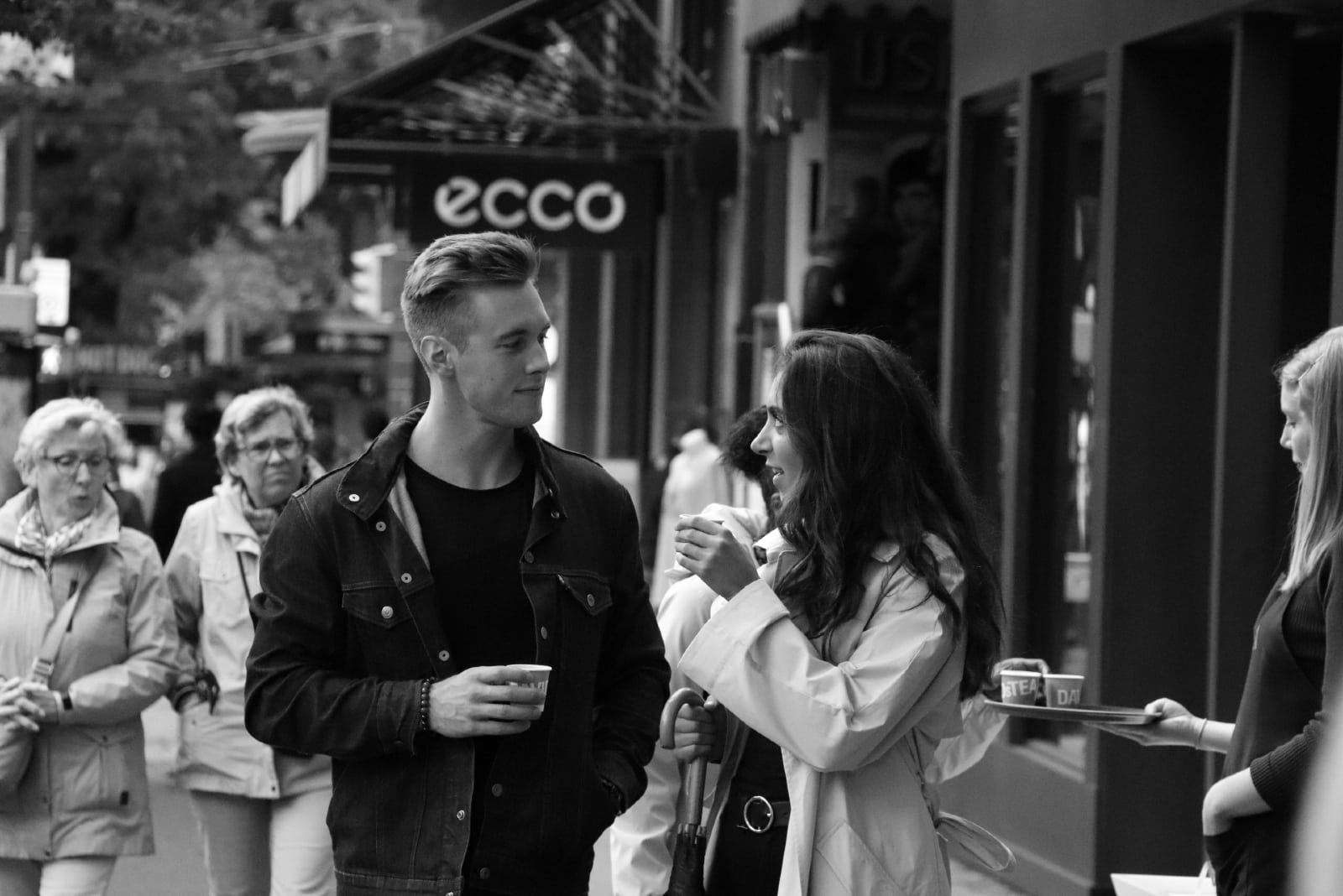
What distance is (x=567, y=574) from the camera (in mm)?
4082

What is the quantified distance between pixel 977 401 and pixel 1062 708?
19.6ft

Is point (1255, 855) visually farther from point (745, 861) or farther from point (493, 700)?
point (493, 700)

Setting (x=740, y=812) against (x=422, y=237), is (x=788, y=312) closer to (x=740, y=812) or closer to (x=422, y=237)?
(x=422, y=237)

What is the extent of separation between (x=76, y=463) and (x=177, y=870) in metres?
3.53

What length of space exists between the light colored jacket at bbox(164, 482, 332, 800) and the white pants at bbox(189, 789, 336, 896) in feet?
0.20

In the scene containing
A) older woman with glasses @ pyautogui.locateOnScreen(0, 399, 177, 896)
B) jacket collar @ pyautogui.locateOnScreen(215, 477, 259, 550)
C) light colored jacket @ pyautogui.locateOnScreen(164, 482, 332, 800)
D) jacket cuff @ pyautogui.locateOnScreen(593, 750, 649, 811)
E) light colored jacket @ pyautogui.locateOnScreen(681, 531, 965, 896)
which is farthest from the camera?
jacket collar @ pyautogui.locateOnScreen(215, 477, 259, 550)

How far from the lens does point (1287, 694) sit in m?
4.29

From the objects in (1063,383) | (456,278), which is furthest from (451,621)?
(1063,383)

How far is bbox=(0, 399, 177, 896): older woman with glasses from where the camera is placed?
20.0 ft

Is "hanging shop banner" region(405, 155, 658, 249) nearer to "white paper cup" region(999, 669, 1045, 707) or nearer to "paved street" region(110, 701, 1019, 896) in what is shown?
"paved street" region(110, 701, 1019, 896)

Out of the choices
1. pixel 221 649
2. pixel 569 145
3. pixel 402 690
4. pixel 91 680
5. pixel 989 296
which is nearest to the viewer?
pixel 402 690

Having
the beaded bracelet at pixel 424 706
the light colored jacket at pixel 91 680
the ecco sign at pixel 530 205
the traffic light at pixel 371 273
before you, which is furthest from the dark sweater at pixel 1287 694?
the traffic light at pixel 371 273

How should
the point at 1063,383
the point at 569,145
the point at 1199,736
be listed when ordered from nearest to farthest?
1. the point at 1199,736
2. the point at 1063,383
3. the point at 569,145

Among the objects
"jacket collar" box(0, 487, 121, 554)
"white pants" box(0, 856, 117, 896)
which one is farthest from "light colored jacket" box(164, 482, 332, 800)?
"white pants" box(0, 856, 117, 896)
